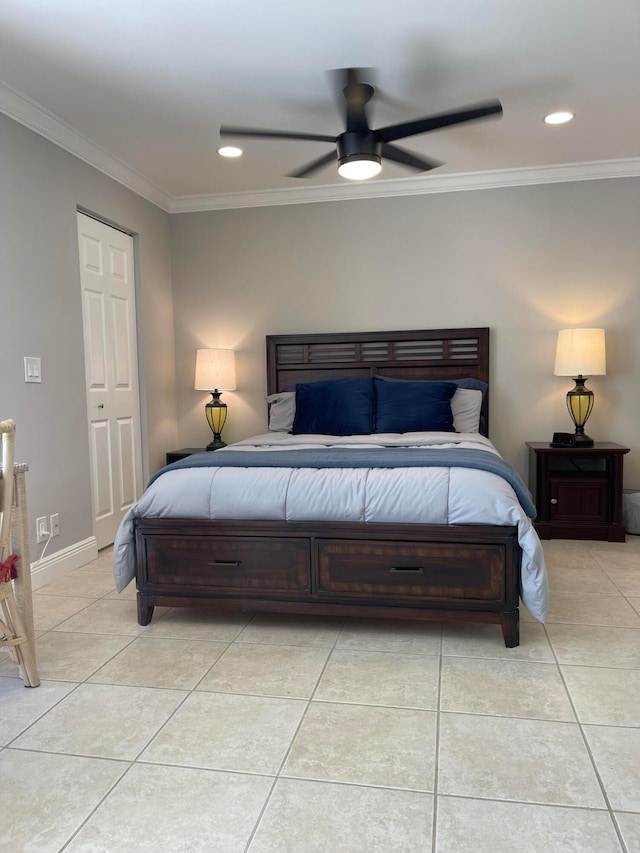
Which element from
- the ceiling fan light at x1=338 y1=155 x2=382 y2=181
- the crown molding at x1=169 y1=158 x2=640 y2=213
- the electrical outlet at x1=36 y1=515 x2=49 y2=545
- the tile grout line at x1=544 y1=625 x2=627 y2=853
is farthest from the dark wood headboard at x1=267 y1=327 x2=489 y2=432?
the tile grout line at x1=544 y1=625 x2=627 y2=853

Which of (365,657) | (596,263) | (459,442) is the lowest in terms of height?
(365,657)

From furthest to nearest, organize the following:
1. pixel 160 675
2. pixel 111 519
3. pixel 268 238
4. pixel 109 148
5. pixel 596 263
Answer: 1. pixel 268 238
2. pixel 596 263
3. pixel 111 519
4. pixel 109 148
5. pixel 160 675

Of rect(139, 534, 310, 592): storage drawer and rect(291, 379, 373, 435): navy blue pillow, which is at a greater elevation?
rect(291, 379, 373, 435): navy blue pillow

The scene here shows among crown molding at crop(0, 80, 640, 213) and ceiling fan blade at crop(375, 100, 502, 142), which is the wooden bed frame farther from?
crown molding at crop(0, 80, 640, 213)

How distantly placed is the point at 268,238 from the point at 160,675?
3.61 meters

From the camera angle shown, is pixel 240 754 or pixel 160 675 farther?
pixel 160 675

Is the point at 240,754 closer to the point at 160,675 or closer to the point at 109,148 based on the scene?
the point at 160,675

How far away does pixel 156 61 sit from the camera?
288 centimetres

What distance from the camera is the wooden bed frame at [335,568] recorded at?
8.02 feet

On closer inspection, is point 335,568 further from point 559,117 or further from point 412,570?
point 559,117

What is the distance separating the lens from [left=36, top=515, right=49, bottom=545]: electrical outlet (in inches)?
131

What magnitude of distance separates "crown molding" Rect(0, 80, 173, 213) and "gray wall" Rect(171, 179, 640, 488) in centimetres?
62

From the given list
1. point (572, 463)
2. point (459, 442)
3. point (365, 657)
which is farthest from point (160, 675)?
point (572, 463)

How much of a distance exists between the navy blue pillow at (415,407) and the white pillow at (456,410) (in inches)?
4.3
